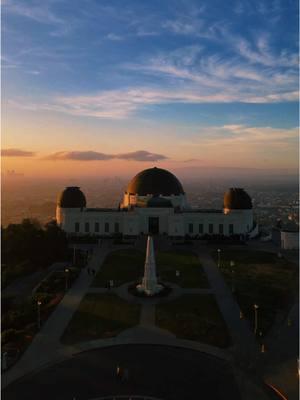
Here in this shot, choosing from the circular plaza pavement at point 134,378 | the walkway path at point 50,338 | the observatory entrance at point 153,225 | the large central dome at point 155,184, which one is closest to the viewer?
the circular plaza pavement at point 134,378

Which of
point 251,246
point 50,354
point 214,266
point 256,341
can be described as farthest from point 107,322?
point 251,246

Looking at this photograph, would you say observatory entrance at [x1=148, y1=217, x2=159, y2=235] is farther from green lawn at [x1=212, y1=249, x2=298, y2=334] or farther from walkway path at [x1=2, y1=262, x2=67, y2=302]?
walkway path at [x1=2, y1=262, x2=67, y2=302]

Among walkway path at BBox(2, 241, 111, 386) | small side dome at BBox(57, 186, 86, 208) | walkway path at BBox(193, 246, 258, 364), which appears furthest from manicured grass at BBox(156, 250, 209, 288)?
small side dome at BBox(57, 186, 86, 208)

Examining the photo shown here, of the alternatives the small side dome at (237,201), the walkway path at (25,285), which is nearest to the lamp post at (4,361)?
the walkway path at (25,285)

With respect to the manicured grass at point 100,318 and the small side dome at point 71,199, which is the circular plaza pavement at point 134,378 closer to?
the manicured grass at point 100,318

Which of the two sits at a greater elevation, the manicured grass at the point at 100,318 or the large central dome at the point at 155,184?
the large central dome at the point at 155,184

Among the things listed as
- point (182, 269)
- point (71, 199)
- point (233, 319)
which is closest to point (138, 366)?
point (233, 319)

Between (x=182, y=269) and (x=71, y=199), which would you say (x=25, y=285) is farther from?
(x=71, y=199)
